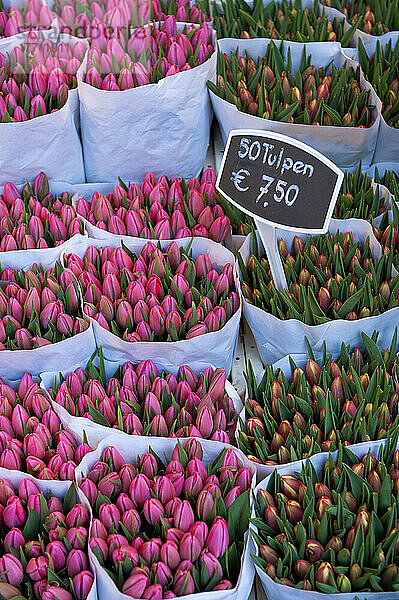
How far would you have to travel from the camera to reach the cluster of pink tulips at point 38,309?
1.24 metres

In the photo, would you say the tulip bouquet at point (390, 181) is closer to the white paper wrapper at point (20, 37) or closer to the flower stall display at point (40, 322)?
the flower stall display at point (40, 322)

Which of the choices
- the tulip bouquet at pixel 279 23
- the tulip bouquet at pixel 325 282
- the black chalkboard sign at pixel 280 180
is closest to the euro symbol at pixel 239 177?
the black chalkboard sign at pixel 280 180

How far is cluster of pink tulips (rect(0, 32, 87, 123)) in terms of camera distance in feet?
5.02

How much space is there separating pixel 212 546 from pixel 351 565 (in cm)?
18

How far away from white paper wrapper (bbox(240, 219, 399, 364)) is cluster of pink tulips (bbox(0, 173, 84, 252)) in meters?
0.41

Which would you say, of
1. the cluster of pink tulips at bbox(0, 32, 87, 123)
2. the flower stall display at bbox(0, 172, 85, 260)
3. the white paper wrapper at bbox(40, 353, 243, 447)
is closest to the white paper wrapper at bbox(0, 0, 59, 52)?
the cluster of pink tulips at bbox(0, 32, 87, 123)

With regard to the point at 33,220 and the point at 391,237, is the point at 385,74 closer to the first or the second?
the point at 391,237

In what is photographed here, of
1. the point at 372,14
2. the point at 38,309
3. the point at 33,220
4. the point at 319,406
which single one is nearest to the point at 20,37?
the point at 33,220

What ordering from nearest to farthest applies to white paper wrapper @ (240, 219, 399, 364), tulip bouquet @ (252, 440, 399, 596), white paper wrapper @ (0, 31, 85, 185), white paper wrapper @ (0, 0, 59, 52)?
1. tulip bouquet @ (252, 440, 399, 596)
2. white paper wrapper @ (240, 219, 399, 364)
3. white paper wrapper @ (0, 31, 85, 185)
4. white paper wrapper @ (0, 0, 59, 52)

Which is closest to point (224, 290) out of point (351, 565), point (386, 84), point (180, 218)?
point (180, 218)

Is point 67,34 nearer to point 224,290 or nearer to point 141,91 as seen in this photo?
point 141,91

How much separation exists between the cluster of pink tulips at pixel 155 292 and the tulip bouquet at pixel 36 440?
192 mm

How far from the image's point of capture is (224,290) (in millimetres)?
1305

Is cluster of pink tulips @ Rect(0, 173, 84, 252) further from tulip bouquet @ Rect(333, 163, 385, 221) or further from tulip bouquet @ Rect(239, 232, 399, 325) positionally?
tulip bouquet @ Rect(333, 163, 385, 221)
